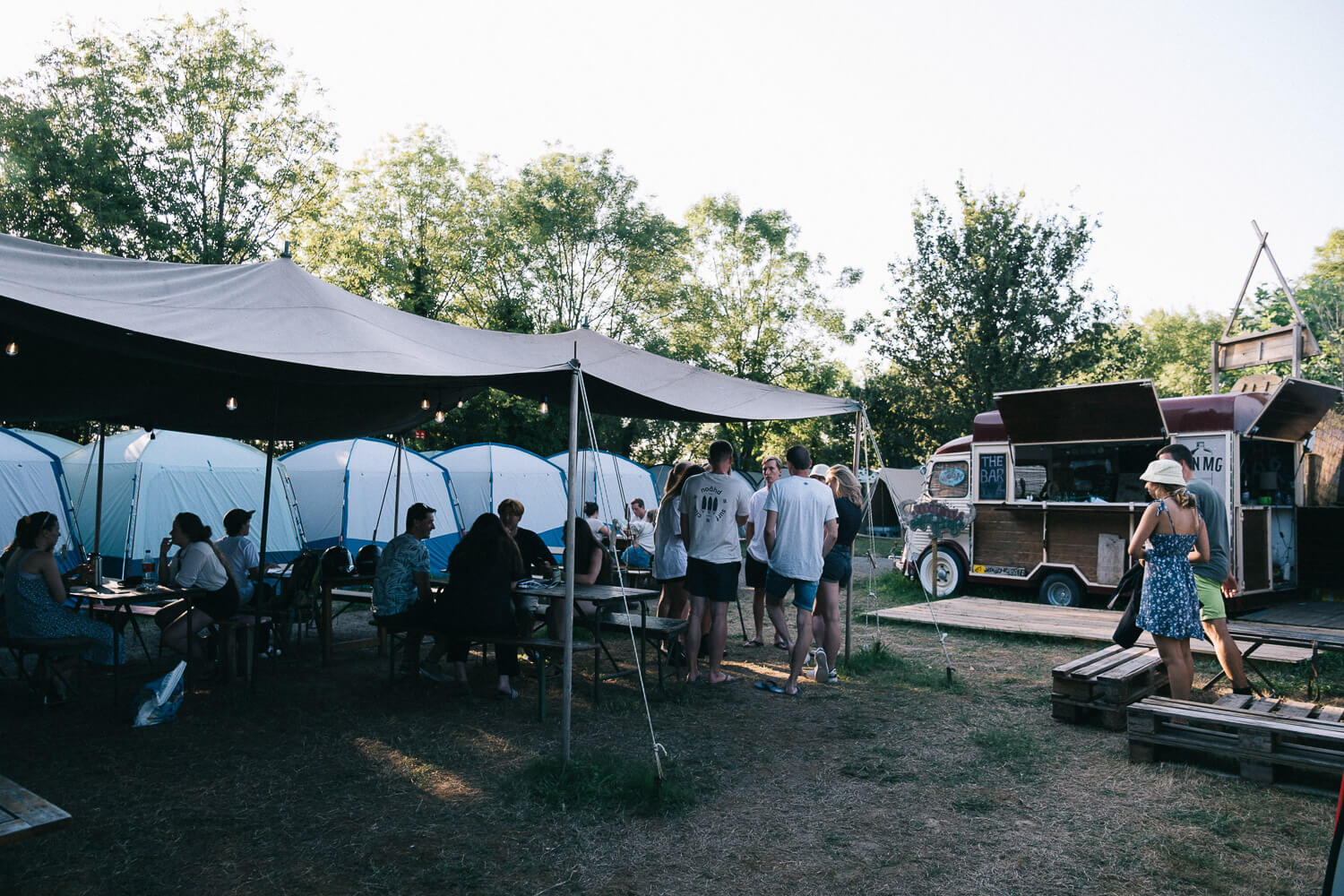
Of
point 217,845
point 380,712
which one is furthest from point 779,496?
point 217,845

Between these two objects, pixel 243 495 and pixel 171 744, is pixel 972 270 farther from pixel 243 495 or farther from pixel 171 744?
pixel 171 744

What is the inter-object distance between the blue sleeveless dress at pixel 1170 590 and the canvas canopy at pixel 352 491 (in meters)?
10.3

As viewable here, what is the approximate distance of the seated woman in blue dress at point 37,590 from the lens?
536 centimetres

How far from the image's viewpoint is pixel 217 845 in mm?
3465

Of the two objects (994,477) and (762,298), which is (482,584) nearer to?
(994,477)

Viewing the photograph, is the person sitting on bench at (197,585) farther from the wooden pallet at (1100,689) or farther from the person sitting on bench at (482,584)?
the wooden pallet at (1100,689)

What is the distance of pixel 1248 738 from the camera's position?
166 inches

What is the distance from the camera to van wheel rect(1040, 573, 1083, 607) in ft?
32.9

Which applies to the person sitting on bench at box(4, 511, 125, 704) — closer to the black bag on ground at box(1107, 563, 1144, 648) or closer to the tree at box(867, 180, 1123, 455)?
the black bag on ground at box(1107, 563, 1144, 648)

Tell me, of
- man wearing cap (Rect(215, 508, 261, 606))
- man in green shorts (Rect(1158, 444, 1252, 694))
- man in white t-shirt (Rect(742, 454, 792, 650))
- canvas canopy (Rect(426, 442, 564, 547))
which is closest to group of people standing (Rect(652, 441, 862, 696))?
man in white t-shirt (Rect(742, 454, 792, 650))

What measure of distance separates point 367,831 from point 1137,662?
513 centimetres

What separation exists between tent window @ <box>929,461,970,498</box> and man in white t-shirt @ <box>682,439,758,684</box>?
6277 mm

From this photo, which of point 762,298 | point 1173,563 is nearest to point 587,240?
point 762,298

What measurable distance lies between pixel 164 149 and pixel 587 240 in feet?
38.9
